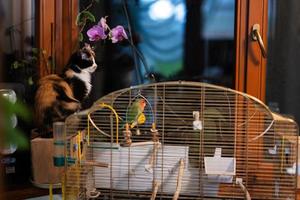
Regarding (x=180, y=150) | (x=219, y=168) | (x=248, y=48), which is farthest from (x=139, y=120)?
(x=248, y=48)

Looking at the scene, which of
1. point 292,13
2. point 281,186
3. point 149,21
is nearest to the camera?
point 281,186

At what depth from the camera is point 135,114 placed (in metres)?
1.29

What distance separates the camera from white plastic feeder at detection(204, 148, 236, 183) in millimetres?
1203

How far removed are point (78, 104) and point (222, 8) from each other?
62 cm

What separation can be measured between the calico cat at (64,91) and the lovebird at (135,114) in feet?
0.91

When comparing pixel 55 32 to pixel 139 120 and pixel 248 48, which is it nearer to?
pixel 139 120

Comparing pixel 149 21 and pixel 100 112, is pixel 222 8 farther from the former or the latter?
pixel 100 112

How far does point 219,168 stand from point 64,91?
610 millimetres

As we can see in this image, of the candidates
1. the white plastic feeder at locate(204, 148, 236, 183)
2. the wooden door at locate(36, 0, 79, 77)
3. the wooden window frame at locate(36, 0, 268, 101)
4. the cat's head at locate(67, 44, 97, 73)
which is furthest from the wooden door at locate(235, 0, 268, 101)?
the wooden door at locate(36, 0, 79, 77)

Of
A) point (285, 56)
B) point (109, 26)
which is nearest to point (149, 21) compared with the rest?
point (109, 26)

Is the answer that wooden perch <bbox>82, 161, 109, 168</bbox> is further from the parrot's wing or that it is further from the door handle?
the door handle

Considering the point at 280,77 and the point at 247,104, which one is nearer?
the point at 247,104

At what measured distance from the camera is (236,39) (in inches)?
59.8

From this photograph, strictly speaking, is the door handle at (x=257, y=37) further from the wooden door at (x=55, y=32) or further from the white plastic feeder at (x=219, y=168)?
the wooden door at (x=55, y=32)
